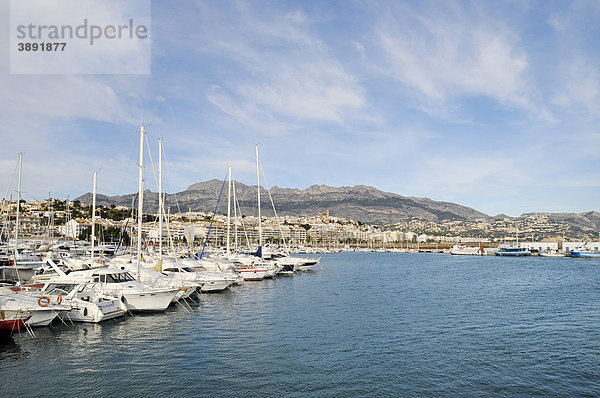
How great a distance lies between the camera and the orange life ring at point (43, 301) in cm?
1798

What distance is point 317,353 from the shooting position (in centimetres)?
1588

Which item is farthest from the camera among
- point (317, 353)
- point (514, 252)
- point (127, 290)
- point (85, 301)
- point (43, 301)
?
point (514, 252)

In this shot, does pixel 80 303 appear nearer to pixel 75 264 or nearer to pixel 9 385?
pixel 9 385

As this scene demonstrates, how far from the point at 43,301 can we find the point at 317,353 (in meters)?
12.2

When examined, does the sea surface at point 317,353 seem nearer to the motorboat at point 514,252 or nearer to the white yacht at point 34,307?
the white yacht at point 34,307

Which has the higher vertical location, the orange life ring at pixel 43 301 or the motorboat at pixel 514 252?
the orange life ring at pixel 43 301

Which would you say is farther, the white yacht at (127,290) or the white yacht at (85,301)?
the white yacht at (127,290)

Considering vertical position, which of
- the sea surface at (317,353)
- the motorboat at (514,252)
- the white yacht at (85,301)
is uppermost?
the white yacht at (85,301)

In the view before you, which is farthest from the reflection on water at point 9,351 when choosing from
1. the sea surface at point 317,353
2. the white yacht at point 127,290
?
the white yacht at point 127,290

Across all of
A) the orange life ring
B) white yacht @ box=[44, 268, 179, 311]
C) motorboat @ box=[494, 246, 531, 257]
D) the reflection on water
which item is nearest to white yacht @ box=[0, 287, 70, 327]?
the orange life ring

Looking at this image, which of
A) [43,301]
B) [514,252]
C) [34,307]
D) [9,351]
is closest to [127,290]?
[43,301]

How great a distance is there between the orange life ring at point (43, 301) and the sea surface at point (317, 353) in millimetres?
1237

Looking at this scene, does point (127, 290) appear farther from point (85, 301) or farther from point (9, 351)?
point (9, 351)

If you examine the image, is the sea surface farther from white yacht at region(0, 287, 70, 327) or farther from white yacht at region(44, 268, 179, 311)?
white yacht at region(44, 268, 179, 311)
